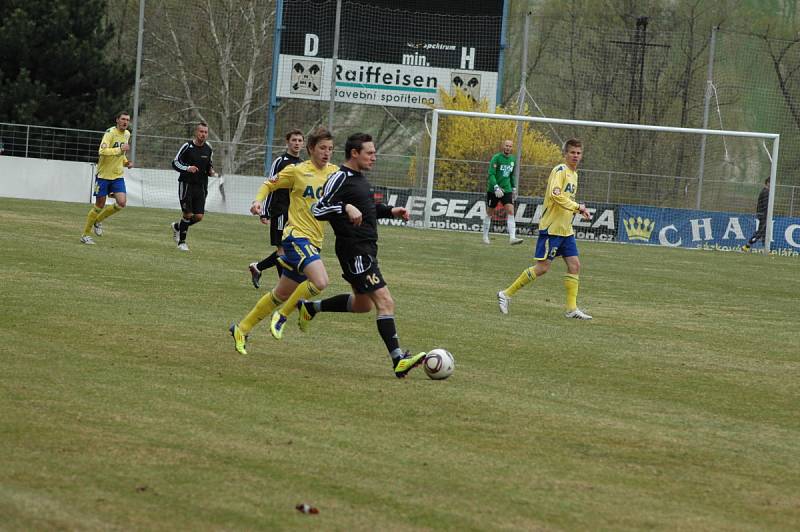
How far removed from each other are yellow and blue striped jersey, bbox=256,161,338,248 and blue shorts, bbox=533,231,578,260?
12.7 ft

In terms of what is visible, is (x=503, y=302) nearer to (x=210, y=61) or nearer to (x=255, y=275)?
(x=255, y=275)

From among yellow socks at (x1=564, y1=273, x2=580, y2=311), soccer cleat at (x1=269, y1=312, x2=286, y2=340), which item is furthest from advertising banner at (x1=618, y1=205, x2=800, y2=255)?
soccer cleat at (x1=269, y1=312, x2=286, y2=340)

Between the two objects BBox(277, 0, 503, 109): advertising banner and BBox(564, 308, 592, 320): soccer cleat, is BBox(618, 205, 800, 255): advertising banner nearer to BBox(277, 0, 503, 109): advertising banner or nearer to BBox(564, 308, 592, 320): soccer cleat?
BBox(277, 0, 503, 109): advertising banner

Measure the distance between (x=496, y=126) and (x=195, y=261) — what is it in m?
20.0

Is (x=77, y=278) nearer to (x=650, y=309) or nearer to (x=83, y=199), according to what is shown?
(x=650, y=309)

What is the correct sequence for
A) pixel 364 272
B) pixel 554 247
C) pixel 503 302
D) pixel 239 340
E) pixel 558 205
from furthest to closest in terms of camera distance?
pixel 554 247 → pixel 558 205 → pixel 503 302 → pixel 239 340 → pixel 364 272

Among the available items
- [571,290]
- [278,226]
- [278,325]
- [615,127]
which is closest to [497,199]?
[615,127]

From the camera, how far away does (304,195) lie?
34.4 feet

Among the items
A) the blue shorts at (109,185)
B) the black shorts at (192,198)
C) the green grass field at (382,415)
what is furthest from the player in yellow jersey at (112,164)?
the green grass field at (382,415)

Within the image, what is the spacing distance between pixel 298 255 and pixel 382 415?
2.75 metres

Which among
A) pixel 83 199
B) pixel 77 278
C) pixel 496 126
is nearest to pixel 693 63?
pixel 496 126

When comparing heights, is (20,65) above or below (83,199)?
above

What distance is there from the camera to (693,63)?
4194 centimetres

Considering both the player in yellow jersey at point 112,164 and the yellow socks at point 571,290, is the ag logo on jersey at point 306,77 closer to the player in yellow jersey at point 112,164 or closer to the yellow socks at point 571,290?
the player in yellow jersey at point 112,164
